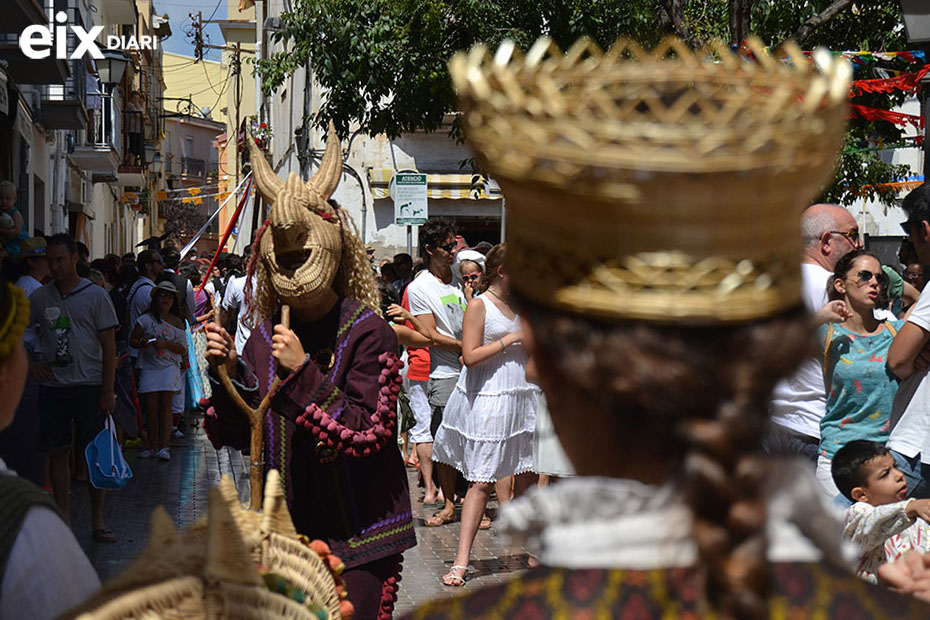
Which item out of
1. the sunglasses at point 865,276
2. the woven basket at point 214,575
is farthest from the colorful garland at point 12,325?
the sunglasses at point 865,276

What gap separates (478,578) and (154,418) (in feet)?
17.3

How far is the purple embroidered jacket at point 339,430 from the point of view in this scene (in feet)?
13.2

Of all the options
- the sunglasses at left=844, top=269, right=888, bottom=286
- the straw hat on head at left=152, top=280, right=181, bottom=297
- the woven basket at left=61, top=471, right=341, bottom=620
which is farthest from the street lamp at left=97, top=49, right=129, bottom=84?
the woven basket at left=61, top=471, right=341, bottom=620

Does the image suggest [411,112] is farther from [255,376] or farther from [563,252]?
[563,252]

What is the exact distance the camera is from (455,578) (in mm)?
6848

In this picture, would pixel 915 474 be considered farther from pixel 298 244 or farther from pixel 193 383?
pixel 193 383

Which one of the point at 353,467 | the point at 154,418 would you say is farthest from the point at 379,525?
the point at 154,418

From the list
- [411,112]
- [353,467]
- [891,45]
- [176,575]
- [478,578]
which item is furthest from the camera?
[411,112]

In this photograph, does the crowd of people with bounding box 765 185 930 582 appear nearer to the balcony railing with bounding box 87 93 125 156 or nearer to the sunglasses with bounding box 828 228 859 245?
the sunglasses with bounding box 828 228 859 245

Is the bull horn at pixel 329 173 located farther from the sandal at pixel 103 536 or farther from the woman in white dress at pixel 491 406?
the sandal at pixel 103 536

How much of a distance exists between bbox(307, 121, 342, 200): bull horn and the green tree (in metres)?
6.72

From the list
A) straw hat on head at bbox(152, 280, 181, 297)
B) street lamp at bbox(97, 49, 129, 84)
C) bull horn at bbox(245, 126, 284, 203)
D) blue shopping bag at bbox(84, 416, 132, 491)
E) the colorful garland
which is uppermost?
street lamp at bbox(97, 49, 129, 84)

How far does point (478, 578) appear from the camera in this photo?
7.05m

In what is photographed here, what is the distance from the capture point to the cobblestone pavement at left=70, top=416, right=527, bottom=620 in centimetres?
709
